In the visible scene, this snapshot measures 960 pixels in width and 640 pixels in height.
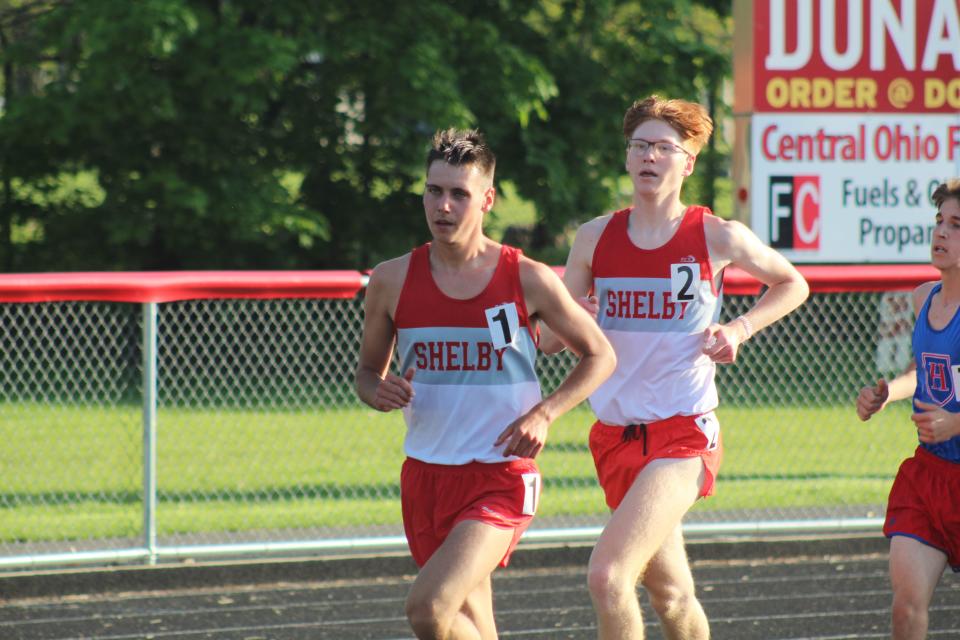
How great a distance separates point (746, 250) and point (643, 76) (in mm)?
12854

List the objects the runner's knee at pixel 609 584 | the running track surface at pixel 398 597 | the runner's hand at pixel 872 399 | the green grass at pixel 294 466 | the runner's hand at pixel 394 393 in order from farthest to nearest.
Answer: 1. the green grass at pixel 294 466
2. the running track surface at pixel 398 597
3. the runner's hand at pixel 872 399
4. the runner's knee at pixel 609 584
5. the runner's hand at pixel 394 393

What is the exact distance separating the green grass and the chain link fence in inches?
0.9

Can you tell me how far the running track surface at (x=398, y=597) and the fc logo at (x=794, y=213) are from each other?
8.61 feet

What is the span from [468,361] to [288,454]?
741 cm

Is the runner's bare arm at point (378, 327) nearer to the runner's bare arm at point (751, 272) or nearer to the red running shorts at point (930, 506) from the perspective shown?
the runner's bare arm at point (751, 272)

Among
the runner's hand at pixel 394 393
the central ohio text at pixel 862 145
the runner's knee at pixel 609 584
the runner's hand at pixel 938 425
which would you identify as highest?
the central ohio text at pixel 862 145

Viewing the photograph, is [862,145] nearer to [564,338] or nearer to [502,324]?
[564,338]

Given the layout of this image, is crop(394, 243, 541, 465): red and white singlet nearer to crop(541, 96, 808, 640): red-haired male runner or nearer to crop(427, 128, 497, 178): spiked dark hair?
crop(427, 128, 497, 178): spiked dark hair

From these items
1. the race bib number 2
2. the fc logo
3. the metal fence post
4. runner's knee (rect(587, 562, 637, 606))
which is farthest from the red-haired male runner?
the fc logo

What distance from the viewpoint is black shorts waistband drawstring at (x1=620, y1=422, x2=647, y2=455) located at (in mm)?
5195

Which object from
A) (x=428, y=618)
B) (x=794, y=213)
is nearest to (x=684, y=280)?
(x=428, y=618)

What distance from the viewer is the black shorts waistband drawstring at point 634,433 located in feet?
17.0

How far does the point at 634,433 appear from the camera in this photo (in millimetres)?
5211

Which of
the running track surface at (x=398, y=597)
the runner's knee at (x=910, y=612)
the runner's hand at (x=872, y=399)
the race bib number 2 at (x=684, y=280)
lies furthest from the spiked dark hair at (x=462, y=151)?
the running track surface at (x=398, y=597)
